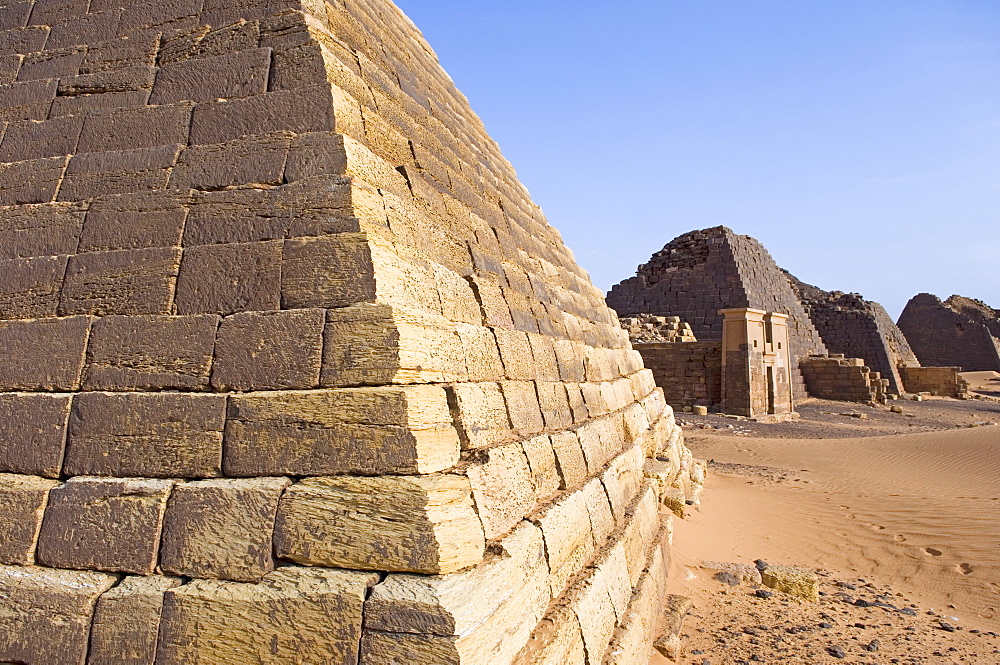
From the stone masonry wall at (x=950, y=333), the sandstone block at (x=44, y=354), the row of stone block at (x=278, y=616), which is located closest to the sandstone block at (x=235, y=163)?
the sandstone block at (x=44, y=354)

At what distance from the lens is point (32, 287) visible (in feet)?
10.3

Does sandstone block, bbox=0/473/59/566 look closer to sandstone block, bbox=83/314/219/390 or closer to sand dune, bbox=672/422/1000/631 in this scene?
sandstone block, bbox=83/314/219/390

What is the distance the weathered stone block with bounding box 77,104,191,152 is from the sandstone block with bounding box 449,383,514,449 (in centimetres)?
217

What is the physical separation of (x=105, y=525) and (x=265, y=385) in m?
0.84

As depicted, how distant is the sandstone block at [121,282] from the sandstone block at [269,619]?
4.50 ft

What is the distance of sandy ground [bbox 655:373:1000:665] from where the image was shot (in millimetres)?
4348

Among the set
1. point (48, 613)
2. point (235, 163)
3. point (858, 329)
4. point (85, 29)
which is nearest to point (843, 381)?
point (858, 329)

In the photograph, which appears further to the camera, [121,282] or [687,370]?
[687,370]

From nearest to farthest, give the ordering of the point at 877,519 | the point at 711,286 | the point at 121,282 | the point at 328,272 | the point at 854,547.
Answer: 1. the point at 328,272
2. the point at 121,282
3. the point at 854,547
4. the point at 877,519
5. the point at 711,286

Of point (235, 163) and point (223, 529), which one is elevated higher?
point (235, 163)

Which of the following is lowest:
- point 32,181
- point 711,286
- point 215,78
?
point 32,181

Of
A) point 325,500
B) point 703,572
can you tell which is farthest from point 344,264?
point 703,572

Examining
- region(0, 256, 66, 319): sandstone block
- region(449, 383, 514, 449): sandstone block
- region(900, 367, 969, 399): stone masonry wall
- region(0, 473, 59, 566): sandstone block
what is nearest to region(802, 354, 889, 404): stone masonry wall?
region(900, 367, 969, 399): stone masonry wall

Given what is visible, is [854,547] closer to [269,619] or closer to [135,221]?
[269,619]
